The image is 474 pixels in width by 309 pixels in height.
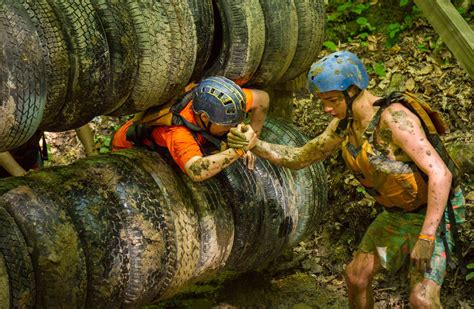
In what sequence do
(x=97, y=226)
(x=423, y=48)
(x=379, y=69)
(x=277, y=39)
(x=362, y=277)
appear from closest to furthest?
(x=97, y=226) < (x=362, y=277) < (x=277, y=39) < (x=379, y=69) < (x=423, y=48)

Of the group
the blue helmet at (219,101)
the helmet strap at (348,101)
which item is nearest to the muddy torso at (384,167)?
the helmet strap at (348,101)

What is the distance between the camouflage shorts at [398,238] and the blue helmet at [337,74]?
102 cm

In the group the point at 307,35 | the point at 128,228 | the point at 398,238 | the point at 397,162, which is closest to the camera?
the point at 128,228

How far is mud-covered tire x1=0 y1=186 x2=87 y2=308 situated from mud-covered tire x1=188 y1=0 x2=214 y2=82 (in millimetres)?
1468

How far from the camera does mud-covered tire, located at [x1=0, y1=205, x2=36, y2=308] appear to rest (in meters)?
3.63

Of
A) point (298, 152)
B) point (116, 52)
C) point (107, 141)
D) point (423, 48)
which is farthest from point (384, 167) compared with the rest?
point (107, 141)

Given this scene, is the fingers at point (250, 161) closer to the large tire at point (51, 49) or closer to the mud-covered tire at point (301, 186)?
the mud-covered tire at point (301, 186)

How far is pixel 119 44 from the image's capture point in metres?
3.85

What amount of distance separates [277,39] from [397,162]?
154 centimetres

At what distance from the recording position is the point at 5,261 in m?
3.62

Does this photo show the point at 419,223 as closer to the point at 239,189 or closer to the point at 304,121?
the point at 239,189

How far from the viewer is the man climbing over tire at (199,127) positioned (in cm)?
451

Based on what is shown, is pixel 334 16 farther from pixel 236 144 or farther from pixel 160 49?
pixel 160 49

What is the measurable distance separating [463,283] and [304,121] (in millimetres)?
2586
